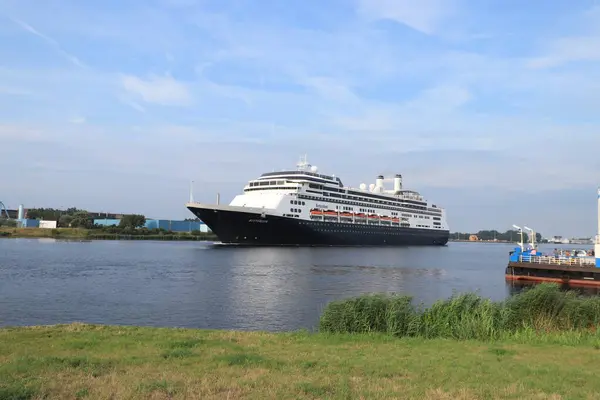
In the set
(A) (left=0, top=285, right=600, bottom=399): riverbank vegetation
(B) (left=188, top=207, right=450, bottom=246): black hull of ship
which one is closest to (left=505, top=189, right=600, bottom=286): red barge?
(A) (left=0, top=285, right=600, bottom=399): riverbank vegetation

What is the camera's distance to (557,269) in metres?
33.7

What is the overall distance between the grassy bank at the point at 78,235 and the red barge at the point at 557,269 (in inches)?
3571

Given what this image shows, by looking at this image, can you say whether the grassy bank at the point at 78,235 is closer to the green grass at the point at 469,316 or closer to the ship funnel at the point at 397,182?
the ship funnel at the point at 397,182

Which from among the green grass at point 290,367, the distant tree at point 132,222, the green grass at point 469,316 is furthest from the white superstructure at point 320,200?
the distant tree at point 132,222

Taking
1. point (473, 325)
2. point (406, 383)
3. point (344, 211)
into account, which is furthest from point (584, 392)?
point (344, 211)

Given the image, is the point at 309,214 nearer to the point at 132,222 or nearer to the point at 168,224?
the point at 132,222

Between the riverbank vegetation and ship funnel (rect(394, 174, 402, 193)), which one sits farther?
ship funnel (rect(394, 174, 402, 193))

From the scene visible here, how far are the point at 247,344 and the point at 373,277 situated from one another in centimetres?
2754

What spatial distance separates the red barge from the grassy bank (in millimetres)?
90713

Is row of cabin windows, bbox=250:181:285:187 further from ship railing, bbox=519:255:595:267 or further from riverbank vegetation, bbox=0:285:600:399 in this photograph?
riverbank vegetation, bbox=0:285:600:399

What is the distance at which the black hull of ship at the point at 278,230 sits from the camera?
66938 mm

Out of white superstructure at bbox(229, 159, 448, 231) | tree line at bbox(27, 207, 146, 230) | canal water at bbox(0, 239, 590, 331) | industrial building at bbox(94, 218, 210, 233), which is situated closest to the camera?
canal water at bbox(0, 239, 590, 331)

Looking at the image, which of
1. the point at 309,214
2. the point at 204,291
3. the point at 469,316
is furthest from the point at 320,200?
the point at 469,316

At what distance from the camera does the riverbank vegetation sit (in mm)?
6066
